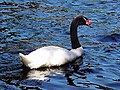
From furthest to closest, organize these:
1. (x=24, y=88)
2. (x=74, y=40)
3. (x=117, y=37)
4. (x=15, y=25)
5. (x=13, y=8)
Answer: (x=13, y=8)
(x=15, y=25)
(x=117, y=37)
(x=74, y=40)
(x=24, y=88)

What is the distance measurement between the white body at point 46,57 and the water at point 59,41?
0.16 meters

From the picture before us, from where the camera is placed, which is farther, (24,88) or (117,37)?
(117,37)

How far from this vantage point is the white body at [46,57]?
12.0m

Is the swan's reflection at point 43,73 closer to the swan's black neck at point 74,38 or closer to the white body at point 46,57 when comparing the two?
the white body at point 46,57

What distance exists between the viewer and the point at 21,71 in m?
12.0

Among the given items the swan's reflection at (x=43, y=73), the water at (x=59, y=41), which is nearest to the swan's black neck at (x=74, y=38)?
the water at (x=59, y=41)

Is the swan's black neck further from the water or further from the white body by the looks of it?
the white body

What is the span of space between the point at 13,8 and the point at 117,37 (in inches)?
215

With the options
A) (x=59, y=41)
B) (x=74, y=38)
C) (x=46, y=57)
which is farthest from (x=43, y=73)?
(x=59, y=41)

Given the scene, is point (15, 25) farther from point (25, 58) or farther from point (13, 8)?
point (25, 58)

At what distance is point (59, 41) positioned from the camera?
14.9 metres

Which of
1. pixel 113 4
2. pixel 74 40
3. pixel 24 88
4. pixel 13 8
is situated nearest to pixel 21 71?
pixel 24 88

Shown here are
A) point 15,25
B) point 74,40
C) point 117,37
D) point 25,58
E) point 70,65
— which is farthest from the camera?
point 15,25

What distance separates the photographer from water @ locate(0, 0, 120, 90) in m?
11.3
